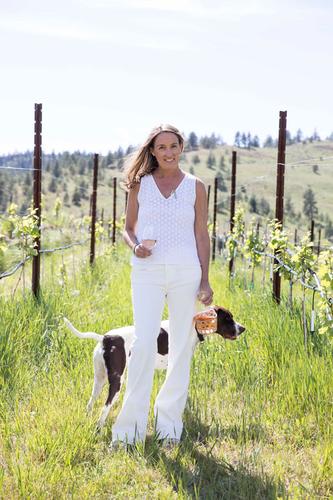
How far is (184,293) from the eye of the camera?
12.7 feet

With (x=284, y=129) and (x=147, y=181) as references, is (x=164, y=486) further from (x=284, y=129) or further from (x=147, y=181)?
(x=284, y=129)

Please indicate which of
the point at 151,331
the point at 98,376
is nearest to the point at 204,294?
the point at 151,331

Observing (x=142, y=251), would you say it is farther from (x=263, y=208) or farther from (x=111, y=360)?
(x=263, y=208)

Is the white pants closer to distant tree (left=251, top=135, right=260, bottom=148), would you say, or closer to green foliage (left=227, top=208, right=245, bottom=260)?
green foliage (left=227, top=208, right=245, bottom=260)

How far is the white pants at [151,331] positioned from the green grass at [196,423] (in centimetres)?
18

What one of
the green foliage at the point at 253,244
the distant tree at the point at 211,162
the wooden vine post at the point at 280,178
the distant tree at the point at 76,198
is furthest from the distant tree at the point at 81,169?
the wooden vine post at the point at 280,178

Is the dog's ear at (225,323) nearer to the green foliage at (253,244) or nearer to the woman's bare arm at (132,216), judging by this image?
the woman's bare arm at (132,216)

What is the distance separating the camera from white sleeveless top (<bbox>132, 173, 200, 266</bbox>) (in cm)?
385

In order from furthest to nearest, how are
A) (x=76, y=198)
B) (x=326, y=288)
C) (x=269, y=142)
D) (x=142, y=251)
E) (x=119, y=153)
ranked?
(x=269, y=142) → (x=119, y=153) → (x=76, y=198) → (x=326, y=288) → (x=142, y=251)

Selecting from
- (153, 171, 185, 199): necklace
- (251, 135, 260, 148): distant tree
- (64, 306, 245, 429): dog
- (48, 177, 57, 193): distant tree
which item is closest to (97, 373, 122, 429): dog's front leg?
(64, 306, 245, 429): dog

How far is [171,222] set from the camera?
390 cm

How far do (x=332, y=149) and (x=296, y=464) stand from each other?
5482 inches

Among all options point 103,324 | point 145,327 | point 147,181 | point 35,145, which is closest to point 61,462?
point 145,327

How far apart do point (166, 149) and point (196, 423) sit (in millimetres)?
1747
